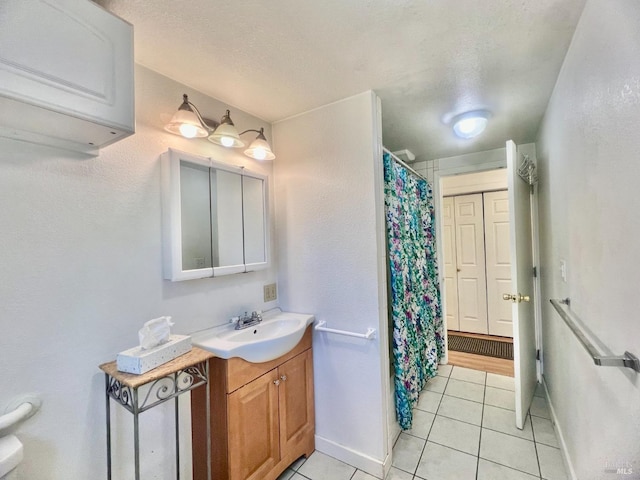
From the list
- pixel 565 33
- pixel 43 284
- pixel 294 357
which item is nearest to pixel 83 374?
pixel 43 284

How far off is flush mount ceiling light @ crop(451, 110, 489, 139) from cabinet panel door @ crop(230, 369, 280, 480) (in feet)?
6.70

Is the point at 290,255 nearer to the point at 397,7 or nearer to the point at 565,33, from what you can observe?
the point at 397,7

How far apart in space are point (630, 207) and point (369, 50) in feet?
3.67

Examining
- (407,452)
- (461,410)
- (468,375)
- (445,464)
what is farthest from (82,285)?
(468,375)

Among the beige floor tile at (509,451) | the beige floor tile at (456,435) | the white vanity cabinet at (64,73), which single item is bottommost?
the beige floor tile at (456,435)

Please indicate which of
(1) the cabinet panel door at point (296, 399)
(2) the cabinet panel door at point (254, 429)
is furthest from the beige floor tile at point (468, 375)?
(2) the cabinet panel door at point (254, 429)

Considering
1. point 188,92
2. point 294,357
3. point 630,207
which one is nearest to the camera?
point 630,207

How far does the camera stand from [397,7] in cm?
103

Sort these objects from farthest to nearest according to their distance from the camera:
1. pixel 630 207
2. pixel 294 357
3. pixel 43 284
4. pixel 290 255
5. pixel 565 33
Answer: pixel 290 255, pixel 294 357, pixel 565 33, pixel 43 284, pixel 630 207

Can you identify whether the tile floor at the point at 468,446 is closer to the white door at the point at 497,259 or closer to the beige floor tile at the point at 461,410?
the beige floor tile at the point at 461,410

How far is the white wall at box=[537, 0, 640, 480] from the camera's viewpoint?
0.78 metres

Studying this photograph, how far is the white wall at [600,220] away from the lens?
2.56ft

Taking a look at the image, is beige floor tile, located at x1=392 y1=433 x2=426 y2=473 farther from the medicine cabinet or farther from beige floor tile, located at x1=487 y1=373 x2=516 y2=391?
the medicine cabinet

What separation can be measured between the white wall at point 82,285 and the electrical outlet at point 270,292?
0.53m
